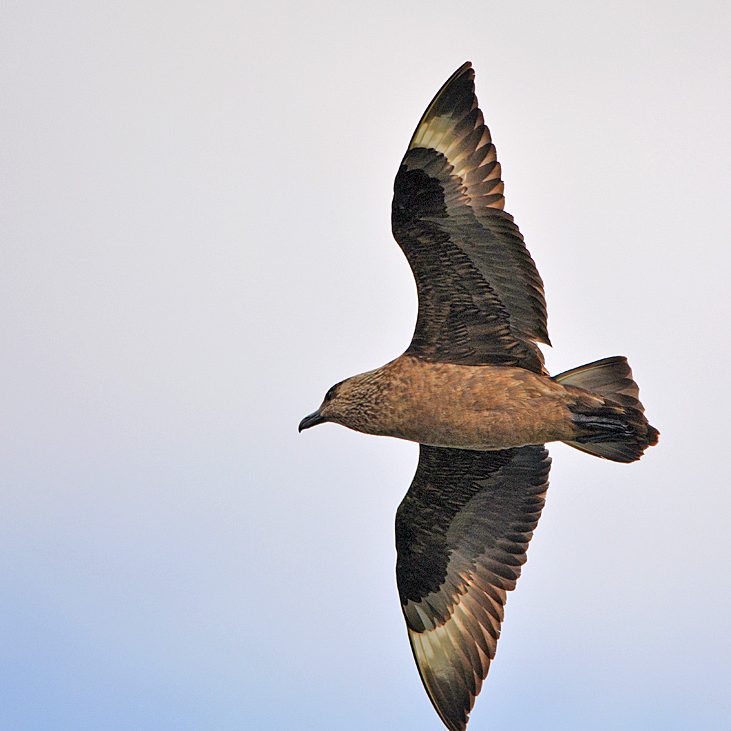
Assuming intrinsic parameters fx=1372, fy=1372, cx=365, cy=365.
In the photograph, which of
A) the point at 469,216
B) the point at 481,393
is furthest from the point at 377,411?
the point at 469,216

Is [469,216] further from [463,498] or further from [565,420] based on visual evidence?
[463,498]

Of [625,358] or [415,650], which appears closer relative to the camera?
[625,358]

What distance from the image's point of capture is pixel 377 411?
820 centimetres

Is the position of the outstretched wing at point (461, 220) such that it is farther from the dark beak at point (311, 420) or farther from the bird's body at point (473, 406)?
the dark beak at point (311, 420)

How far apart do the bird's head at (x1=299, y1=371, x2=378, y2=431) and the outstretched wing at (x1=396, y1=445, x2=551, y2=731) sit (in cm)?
67

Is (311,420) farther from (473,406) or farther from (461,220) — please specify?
(461,220)

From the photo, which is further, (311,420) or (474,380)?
(311,420)

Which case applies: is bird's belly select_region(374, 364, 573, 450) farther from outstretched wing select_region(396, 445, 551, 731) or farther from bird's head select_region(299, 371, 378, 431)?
outstretched wing select_region(396, 445, 551, 731)

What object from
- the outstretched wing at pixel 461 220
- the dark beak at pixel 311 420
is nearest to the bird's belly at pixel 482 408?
the outstretched wing at pixel 461 220

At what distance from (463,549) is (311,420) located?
133 centimetres

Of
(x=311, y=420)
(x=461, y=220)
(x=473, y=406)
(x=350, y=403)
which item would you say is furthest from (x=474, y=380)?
(x=311, y=420)

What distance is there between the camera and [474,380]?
26.5 feet

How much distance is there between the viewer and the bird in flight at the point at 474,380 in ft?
25.8

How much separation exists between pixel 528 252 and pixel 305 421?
6.11 ft
